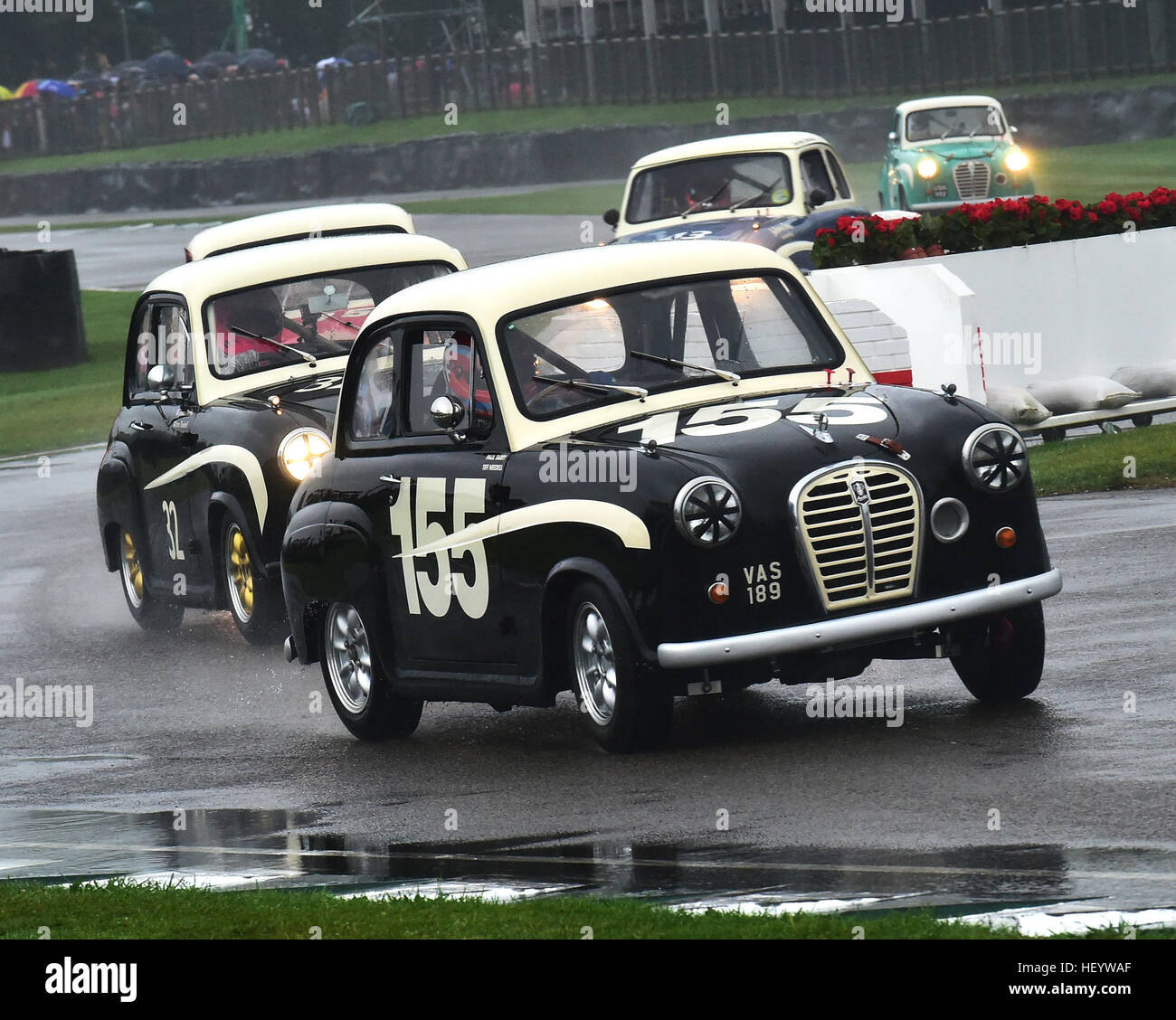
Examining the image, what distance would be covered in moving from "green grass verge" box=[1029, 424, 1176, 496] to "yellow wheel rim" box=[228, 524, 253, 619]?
5.33 metres

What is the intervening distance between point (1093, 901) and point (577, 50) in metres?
56.8

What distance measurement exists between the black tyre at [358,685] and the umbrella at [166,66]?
73.9 meters

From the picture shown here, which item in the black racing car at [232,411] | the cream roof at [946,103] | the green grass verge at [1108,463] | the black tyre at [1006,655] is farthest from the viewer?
the cream roof at [946,103]

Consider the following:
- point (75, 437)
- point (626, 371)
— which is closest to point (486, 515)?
point (626, 371)

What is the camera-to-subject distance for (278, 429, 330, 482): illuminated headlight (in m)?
12.8

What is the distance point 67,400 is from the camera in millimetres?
29188

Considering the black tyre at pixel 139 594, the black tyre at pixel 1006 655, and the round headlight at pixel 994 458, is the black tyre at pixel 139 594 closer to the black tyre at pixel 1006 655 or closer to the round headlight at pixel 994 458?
the black tyre at pixel 1006 655

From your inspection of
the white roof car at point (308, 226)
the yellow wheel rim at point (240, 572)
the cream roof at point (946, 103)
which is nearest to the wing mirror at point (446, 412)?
the yellow wheel rim at point (240, 572)

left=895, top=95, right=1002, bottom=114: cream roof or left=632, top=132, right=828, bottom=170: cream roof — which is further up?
left=632, top=132, right=828, bottom=170: cream roof

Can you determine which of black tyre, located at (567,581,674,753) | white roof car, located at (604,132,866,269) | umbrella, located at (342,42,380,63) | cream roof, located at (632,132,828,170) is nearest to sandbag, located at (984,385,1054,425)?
white roof car, located at (604,132,866,269)

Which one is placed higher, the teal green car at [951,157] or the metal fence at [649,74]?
the metal fence at [649,74]

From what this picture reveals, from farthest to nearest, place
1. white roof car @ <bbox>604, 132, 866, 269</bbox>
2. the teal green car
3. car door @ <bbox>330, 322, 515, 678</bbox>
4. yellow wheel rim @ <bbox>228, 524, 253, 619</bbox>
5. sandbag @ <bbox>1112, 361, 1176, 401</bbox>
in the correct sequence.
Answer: the teal green car → white roof car @ <bbox>604, 132, 866, 269</bbox> → sandbag @ <bbox>1112, 361, 1176, 401</bbox> → yellow wheel rim @ <bbox>228, 524, 253, 619</bbox> → car door @ <bbox>330, 322, 515, 678</bbox>

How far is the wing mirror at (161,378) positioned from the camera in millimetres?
13703

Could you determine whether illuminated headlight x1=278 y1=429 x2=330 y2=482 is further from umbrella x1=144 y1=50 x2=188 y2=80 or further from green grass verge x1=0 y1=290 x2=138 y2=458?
umbrella x1=144 y1=50 x2=188 y2=80
